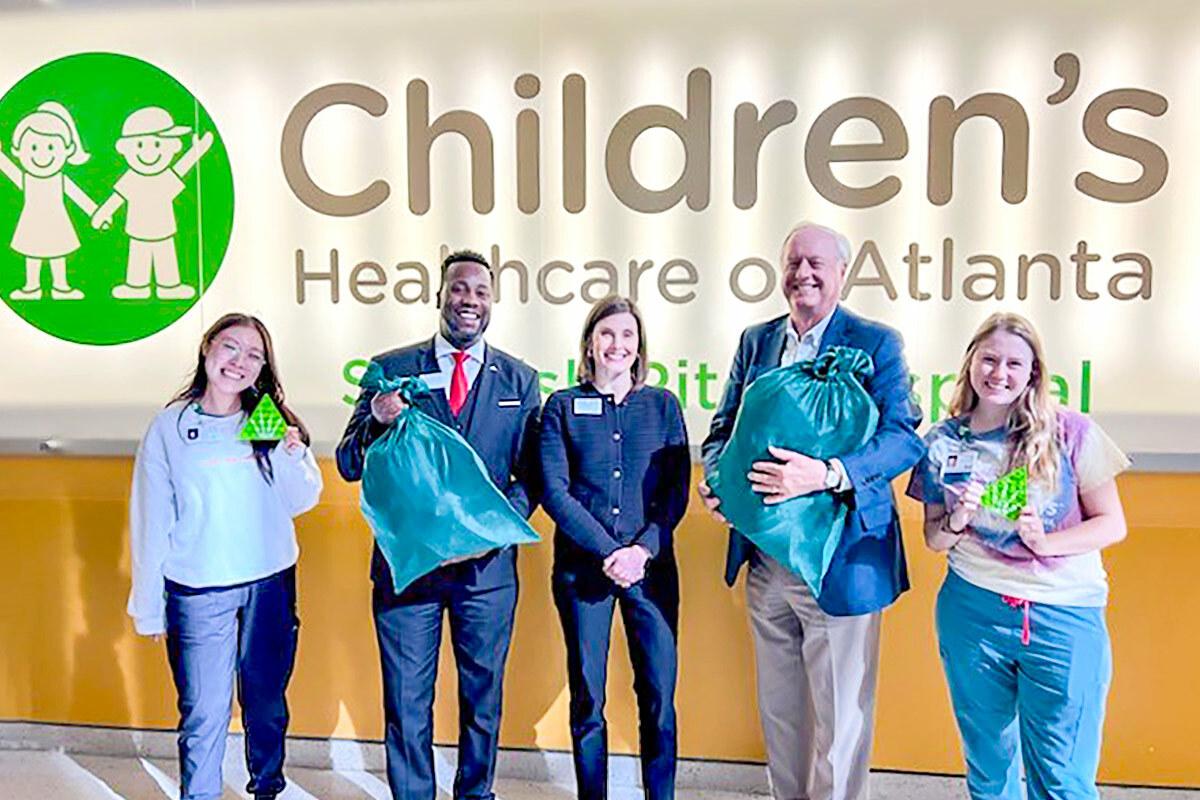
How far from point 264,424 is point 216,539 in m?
0.30

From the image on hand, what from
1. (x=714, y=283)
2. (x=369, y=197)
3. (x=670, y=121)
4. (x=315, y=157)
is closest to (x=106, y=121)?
(x=315, y=157)

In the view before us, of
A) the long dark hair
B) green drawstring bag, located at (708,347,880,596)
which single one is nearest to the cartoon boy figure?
the long dark hair

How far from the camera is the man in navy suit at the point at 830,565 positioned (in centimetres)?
214

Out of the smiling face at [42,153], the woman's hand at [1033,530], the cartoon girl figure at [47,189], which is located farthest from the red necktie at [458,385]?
the smiling face at [42,153]

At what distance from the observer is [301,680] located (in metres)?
3.07

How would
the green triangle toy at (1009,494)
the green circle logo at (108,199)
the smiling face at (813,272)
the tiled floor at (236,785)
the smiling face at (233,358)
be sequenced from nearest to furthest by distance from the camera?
the green triangle toy at (1009,494) → the smiling face at (813,272) → the smiling face at (233,358) → the tiled floor at (236,785) → the green circle logo at (108,199)

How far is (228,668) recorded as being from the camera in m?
2.49

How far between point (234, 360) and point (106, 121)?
112cm

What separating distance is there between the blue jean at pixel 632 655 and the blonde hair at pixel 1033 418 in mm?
799

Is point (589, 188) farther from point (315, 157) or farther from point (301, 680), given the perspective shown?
point (301, 680)

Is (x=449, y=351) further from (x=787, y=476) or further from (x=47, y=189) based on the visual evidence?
(x=47, y=189)

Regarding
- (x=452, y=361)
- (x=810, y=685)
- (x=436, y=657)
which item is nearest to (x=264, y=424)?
(x=452, y=361)

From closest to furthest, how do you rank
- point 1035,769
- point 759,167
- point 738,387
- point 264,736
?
point 1035,769 → point 738,387 → point 264,736 → point 759,167

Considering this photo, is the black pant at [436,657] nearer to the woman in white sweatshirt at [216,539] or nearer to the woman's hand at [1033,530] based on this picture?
the woman in white sweatshirt at [216,539]
